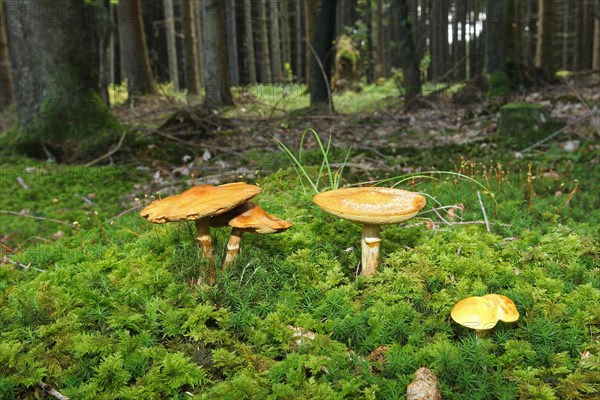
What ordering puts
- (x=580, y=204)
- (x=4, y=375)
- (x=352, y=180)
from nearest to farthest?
(x=4, y=375) < (x=580, y=204) < (x=352, y=180)

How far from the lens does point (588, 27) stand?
27.3 m

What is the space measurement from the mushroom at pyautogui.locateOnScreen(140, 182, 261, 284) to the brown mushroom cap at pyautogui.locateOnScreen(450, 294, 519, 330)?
1.24 m

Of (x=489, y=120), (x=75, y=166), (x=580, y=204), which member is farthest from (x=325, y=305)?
(x=489, y=120)

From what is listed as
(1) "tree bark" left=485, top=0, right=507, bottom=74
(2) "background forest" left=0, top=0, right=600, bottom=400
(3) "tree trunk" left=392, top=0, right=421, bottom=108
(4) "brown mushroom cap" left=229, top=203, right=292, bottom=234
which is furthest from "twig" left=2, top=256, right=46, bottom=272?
(1) "tree bark" left=485, top=0, right=507, bottom=74

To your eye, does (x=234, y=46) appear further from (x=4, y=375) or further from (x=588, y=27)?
(x=4, y=375)

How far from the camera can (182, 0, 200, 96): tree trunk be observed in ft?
58.0

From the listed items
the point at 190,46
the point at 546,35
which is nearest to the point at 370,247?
the point at 190,46

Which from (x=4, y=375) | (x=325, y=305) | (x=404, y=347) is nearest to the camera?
(x=4, y=375)

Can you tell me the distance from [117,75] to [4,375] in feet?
93.9

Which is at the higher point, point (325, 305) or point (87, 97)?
point (87, 97)

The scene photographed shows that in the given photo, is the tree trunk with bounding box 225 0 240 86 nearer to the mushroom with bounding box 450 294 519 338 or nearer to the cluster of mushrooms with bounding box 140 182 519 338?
the cluster of mushrooms with bounding box 140 182 519 338

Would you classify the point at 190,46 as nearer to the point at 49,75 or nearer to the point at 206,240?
the point at 49,75

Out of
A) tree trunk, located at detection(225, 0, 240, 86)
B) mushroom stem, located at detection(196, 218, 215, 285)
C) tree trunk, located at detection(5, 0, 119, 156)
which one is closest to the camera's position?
mushroom stem, located at detection(196, 218, 215, 285)

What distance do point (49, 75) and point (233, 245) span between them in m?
6.31
